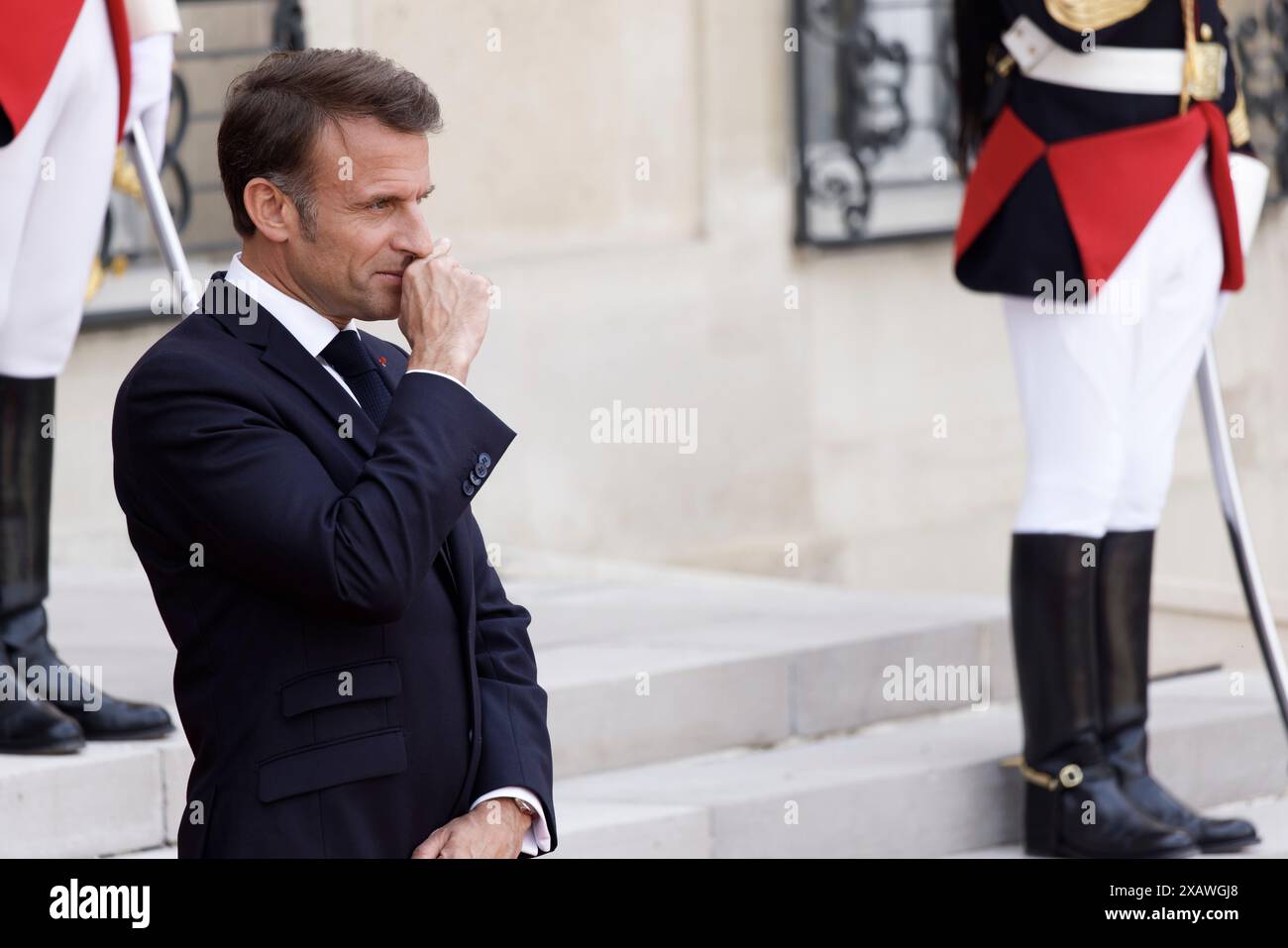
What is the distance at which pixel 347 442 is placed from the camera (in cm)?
221

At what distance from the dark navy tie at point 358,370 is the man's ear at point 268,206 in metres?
0.13

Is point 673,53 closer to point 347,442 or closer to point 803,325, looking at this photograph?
point 803,325

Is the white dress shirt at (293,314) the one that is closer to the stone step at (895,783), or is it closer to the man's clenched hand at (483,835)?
the man's clenched hand at (483,835)

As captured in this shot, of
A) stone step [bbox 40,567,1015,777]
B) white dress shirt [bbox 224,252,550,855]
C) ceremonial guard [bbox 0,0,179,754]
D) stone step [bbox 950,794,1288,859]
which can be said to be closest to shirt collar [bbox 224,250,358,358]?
white dress shirt [bbox 224,252,550,855]

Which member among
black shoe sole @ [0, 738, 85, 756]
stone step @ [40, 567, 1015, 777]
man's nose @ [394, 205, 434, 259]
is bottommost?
stone step @ [40, 567, 1015, 777]

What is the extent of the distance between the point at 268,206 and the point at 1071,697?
2289mm

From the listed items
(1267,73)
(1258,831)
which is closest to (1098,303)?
(1258,831)

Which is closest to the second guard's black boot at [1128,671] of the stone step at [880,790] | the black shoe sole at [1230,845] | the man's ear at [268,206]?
the black shoe sole at [1230,845]

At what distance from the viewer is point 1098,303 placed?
3.95m

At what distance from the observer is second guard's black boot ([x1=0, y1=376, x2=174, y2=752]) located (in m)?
3.57

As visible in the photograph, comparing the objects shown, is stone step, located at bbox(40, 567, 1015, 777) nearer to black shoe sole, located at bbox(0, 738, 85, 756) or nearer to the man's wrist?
black shoe sole, located at bbox(0, 738, 85, 756)

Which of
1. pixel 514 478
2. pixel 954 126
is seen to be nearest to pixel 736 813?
pixel 514 478

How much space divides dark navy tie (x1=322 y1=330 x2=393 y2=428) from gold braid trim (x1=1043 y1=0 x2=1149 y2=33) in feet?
6.46

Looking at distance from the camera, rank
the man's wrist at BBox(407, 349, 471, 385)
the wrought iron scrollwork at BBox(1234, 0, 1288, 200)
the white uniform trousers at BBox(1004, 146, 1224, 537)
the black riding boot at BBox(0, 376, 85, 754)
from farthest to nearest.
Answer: the wrought iron scrollwork at BBox(1234, 0, 1288, 200) < the white uniform trousers at BBox(1004, 146, 1224, 537) < the black riding boot at BBox(0, 376, 85, 754) < the man's wrist at BBox(407, 349, 471, 385)
